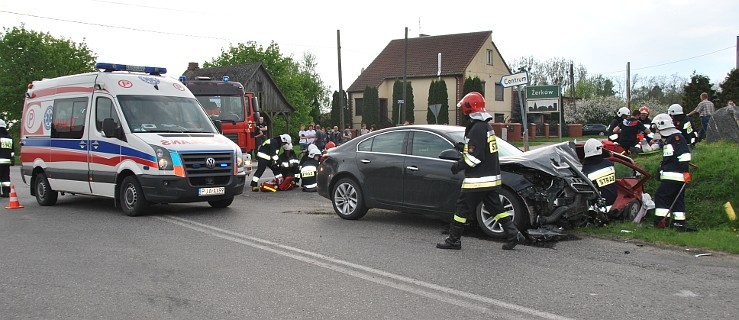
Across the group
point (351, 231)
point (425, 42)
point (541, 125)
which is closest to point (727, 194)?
point (351, 231)

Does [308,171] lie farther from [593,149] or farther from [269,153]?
[593,149]

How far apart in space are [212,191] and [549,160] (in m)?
5.55

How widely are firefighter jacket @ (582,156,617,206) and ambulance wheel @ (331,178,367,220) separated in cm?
338

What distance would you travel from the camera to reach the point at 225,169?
10773mm

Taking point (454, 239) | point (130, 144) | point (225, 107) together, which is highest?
point (225, 107)

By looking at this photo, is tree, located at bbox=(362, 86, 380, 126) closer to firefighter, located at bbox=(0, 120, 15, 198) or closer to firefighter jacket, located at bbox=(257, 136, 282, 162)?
firefighter jacket, located at bbox=(257, 136, 282, 162)

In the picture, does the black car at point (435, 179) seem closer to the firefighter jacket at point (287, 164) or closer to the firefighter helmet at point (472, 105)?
the firefighter helmet at point (472, 105)

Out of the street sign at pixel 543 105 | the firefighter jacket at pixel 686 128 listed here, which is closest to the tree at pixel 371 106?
the street sign at pixel 543 105

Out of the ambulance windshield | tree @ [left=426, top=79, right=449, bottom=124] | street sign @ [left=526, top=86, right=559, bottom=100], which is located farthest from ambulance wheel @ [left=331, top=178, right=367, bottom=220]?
tree @ [left=426, top=79, right=449, bottom=124]

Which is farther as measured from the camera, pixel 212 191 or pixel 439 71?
pixel 439 71

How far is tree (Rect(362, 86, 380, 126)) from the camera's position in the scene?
182 feet

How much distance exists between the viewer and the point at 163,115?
11.2m

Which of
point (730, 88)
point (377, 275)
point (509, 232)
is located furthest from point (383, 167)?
point (730, 88)

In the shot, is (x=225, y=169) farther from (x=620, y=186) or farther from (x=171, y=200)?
(x=620, y=186)
